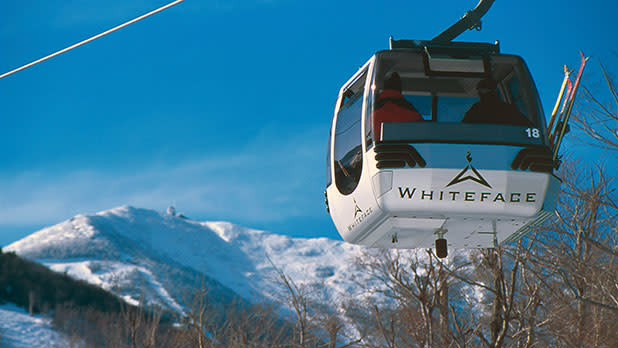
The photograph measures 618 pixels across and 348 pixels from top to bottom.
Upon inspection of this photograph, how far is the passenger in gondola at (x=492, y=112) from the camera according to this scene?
5719 millimetres

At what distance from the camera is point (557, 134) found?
6090 millimetres

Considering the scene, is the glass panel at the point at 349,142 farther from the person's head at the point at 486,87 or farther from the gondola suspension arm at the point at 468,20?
the person's head at the point at 486,87

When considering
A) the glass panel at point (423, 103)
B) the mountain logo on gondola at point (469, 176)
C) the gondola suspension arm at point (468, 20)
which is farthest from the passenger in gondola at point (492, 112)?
the glass panel at point (423, 103)

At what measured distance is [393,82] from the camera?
6074 mm

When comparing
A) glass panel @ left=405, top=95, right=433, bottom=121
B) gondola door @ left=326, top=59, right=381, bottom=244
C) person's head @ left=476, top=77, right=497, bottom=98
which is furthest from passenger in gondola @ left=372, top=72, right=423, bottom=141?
glass panel @ left=405, top=95, right=433, bottom=121

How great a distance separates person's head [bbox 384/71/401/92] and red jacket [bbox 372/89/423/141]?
0.38 feet

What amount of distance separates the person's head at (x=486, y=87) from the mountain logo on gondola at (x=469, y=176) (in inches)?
32.7

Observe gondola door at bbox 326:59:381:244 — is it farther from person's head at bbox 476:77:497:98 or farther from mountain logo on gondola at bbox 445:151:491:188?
person's head at bbox 476:77:497:98

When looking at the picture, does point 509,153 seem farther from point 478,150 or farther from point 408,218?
point 408,218

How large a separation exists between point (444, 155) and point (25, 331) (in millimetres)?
67878

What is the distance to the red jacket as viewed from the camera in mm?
5664

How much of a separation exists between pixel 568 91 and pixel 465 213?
157 cm

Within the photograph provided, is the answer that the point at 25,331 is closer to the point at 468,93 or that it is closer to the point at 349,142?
the point at 349,142

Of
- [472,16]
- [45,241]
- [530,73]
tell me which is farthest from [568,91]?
[45,241]
